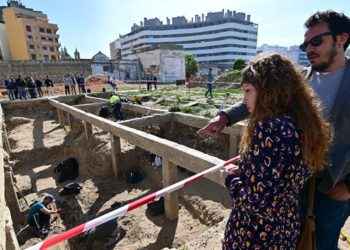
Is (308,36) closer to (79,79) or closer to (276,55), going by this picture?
(276,55)

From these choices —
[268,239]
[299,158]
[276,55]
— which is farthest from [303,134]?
[268,239]

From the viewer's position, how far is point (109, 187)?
7.37 meters

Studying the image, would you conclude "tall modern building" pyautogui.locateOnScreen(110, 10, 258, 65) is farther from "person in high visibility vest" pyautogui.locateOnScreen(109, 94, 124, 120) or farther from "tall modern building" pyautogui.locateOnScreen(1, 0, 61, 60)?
"person in high visibility vest" pyautogui.locateOnScreen(109, 94, 124, 120)

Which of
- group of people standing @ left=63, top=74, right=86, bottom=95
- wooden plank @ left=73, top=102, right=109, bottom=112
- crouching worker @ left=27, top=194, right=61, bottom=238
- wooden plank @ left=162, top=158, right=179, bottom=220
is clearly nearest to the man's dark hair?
wooden plank @ left=162, top=158, right=179, bottom=220

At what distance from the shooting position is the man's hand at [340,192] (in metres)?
1.52

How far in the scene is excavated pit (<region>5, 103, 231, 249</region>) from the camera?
17.0 feet

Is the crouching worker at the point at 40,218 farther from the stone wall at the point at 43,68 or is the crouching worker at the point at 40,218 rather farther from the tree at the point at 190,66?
the tree at the point at 190,66

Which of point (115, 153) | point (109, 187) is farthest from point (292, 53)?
point (109, 187)

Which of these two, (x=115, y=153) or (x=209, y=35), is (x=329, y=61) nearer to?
(x=115, y=153)

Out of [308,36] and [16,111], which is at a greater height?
[308,36]

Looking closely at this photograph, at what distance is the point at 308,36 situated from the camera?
5.42 feet

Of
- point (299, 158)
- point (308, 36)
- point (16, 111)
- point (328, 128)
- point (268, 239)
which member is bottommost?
point (16, 111)

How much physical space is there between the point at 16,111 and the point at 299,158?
56.6 ft

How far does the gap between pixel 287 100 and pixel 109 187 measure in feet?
23.1
